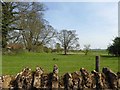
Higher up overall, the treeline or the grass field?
the treeline

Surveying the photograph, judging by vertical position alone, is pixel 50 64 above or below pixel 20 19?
below

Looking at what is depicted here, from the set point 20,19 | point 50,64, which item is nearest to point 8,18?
point 20,19

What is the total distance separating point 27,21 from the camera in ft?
133

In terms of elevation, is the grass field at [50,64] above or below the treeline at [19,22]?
below

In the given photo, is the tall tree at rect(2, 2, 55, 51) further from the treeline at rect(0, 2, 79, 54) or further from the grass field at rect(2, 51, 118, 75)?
the grass field at rect(2, 51, 118, 75)

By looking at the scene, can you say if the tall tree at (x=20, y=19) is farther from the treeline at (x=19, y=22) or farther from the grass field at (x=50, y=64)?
the grass field at (x=50, y=64)

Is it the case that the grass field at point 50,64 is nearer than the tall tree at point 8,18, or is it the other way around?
the grass field at point 50,64

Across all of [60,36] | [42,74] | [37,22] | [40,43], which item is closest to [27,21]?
[37,22]

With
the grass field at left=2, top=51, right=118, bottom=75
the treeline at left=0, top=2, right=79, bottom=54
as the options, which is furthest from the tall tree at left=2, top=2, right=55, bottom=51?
the grass field at left=2, top=51, right=118, bottom=75

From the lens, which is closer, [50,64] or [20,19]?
[50,64]

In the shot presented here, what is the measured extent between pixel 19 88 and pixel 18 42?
40.0 metres

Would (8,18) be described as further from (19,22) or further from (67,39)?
(67,39)

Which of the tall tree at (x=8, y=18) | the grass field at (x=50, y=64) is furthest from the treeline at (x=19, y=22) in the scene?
the grass field at (x=50, y=64)

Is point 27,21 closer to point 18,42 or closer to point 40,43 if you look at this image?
point 18,42
